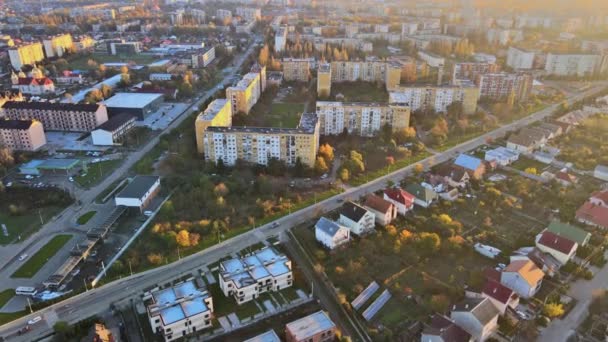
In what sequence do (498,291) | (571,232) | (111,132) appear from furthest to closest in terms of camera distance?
(111,132)
(571,232)
(498,291)

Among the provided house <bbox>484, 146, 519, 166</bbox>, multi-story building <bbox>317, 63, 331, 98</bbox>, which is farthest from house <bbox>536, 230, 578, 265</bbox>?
multi-story building <bbox>317, 63, 331, 98</bbox>

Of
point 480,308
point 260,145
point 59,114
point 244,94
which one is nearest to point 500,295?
point 480,308

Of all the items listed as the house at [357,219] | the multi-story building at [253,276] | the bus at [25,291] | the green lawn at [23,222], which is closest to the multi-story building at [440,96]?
the house at [357,219]

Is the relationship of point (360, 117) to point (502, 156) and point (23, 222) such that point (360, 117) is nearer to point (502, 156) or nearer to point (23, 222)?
point (502, 156)

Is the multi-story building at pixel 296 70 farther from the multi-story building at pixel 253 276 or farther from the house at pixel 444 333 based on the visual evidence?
the house at pixel 444 333

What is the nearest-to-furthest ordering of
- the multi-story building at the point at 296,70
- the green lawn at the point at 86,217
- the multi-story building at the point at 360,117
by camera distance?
the green lawn at the point at 86,217 < the multi-story building at the point at 360,117 < the multi-story building at the point at 296,70

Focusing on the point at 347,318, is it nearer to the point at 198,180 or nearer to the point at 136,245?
the point at 136,245

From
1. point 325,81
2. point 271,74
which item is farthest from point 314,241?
point 271,74
